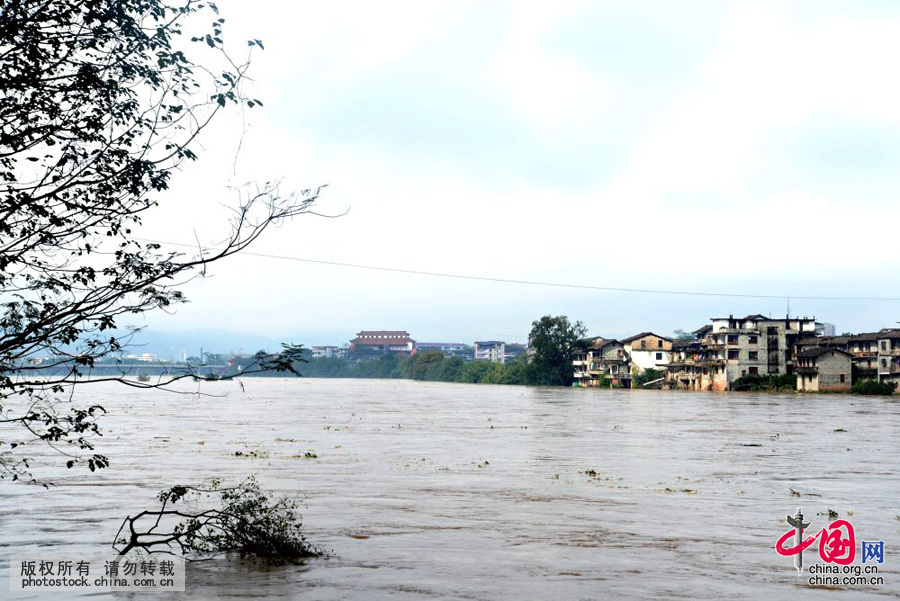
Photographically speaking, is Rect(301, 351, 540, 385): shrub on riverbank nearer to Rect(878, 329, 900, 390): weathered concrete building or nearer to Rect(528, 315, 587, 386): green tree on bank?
Rect(528, 315, 587, 386): green tree on bank

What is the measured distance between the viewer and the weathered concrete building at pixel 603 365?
121m

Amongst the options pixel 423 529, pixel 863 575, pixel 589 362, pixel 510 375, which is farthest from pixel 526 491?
pixel 510 375

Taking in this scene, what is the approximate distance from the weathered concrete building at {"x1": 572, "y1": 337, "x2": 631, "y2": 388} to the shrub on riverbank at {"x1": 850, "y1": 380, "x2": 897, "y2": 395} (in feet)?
116

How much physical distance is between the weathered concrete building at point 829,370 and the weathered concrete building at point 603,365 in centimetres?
3193

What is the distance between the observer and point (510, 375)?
14525 cm

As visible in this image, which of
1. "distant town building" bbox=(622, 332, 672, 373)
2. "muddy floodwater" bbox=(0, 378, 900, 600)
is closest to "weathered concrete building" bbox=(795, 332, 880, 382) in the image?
"distant town building" bbox=(622, 332, 672, 373)

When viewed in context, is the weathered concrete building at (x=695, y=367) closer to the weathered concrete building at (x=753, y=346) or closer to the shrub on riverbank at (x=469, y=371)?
the weathered concrete building at (x=753, y=346)

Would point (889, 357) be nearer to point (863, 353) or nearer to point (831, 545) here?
point (863, 353)

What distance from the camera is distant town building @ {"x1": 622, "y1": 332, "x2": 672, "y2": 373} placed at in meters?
117

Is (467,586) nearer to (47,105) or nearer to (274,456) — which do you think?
(47,105)

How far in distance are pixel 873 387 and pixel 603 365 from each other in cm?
4086

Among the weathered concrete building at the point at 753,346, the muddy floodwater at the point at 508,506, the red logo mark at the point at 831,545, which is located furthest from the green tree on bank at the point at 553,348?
the red logo mark at the point at 831,545

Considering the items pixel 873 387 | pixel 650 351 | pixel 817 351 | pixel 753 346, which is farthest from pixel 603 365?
pixel 873 387

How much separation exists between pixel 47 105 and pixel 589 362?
11990 cm
